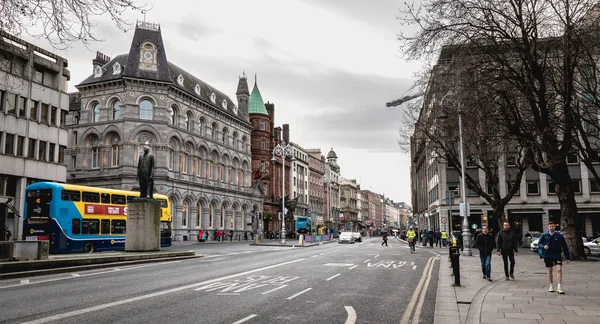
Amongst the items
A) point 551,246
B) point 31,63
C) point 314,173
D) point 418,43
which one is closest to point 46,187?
point 31,63

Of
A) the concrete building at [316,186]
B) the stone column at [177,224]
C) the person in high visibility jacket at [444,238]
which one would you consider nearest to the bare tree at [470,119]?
the person in high visibility jacket at [444,238]

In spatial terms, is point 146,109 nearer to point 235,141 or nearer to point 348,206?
point 235,141

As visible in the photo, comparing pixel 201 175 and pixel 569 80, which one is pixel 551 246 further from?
pixel 201 175

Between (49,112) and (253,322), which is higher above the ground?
(49,112)

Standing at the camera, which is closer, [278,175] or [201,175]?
[201,175]

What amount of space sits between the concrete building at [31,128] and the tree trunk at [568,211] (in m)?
35.4

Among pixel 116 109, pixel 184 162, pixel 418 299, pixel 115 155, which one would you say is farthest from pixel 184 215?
pixel 418 299

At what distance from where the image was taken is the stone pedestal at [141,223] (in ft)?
67.3

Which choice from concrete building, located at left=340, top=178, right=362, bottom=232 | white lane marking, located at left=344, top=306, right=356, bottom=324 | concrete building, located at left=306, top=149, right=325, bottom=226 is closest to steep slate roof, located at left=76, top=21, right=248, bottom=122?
white lane marking, located at left=344, top=306, right=356, bottom=324

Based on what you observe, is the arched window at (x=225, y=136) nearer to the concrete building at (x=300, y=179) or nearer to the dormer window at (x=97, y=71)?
the dormer window at (x=97, y=71)

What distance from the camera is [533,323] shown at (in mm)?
7309

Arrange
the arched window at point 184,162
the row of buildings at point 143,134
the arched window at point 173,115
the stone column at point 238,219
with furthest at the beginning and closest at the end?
the stone column at point 238,219, the arched window at point 184,162, the arched window at point 173,115, the row of buildings at point 143,134

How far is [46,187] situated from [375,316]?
21749 mm

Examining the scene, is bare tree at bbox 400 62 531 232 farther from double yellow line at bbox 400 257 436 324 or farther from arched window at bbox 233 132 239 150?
arched window at bbox 233 132 239 150
